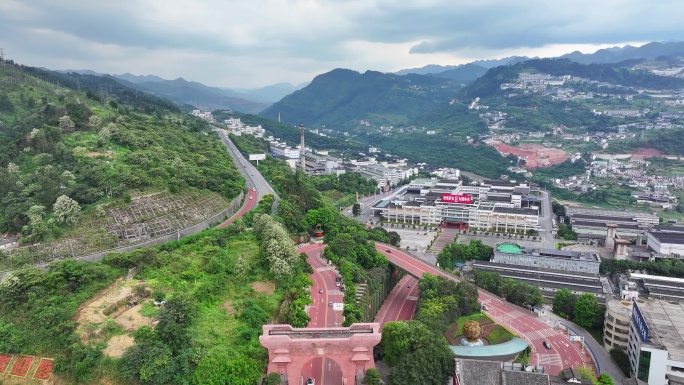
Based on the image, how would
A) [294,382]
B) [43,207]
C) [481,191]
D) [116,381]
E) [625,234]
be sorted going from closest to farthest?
1. [116,381]
2. [294,382]
3. [43,207]
4. [625,234]
5. [481,191]

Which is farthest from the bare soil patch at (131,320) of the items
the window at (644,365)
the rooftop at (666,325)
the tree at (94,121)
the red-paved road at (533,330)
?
the tree at (94,121)

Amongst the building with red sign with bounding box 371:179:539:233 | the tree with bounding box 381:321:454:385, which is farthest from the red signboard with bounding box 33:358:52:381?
the building with red sign with bounding box 371:179:539:233

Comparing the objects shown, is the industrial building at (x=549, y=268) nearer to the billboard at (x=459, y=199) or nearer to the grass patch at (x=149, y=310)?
the billboard at (x=459, y=199)

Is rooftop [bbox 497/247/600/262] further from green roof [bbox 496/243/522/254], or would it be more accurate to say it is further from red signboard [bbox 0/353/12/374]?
red signboard [bbox 0/353/12/374]

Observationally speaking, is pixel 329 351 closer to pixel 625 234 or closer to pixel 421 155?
pixel 625 234

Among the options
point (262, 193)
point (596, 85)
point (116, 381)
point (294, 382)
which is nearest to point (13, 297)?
point (116, 381)
